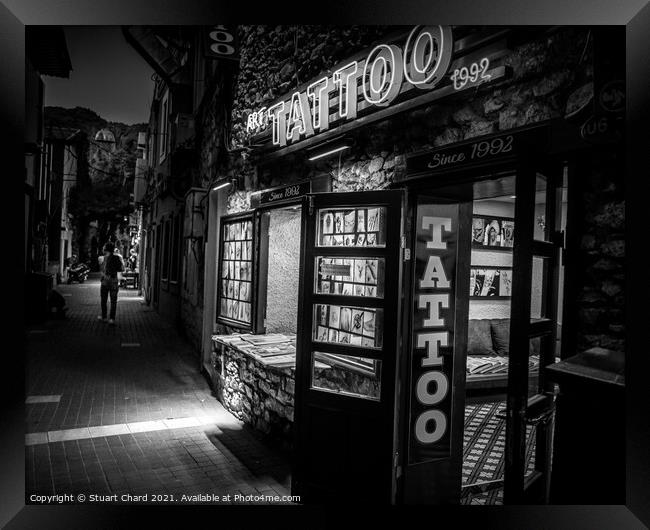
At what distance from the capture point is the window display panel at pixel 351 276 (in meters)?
3.98

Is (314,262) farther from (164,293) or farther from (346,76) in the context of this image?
(164,293)

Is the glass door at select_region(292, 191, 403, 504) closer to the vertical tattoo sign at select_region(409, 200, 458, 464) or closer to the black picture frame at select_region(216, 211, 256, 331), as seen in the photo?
the vertical tattoo sign at select_region(409, 200, 458, 464)

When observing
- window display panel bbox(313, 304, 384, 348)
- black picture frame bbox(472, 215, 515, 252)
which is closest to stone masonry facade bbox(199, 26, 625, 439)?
window display panel bbox(313, 304, 384, 348)

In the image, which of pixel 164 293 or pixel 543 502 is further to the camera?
pixel 164 293

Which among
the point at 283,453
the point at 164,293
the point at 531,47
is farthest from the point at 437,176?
the point at 164,293

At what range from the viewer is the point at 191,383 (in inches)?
269

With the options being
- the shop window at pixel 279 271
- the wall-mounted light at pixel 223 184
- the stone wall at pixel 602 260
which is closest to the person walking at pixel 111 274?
the wall-mounted light at pixel 223 184

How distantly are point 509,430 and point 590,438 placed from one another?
39 centimetres

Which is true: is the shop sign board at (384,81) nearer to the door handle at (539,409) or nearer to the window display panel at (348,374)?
the door handle at (539,409)

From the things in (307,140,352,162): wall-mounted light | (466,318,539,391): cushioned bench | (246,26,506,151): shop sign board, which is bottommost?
(466,318,539,391): cushioned bench

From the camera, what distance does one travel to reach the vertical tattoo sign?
346 centimetres

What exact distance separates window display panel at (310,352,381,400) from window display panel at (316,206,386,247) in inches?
41.9

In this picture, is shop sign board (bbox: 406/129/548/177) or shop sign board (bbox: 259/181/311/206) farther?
shop sign board (bbox: 259/181/311/206)

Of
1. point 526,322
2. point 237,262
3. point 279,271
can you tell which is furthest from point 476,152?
point 237,262
